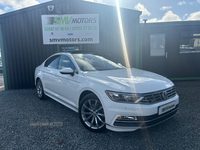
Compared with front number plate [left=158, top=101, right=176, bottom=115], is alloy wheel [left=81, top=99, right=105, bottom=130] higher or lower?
lower

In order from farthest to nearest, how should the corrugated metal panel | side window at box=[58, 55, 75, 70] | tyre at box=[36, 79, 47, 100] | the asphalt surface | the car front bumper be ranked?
1. the corrugated metal panel
2. tyre at box=[36, 79, 47, 100]
3. side window at box=[58, 55, 75, 70]
4. the asphalt surface
5. the car front bumper

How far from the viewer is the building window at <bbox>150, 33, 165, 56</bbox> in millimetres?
8281

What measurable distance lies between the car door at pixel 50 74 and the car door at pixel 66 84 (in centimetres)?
22

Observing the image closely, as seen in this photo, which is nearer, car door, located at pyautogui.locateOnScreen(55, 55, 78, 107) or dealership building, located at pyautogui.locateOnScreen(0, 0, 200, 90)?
car door, located at pyautogui.locateOnScreen(55, 55, 78, 107)

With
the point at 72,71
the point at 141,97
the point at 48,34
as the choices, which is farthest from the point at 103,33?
the point at 141,97

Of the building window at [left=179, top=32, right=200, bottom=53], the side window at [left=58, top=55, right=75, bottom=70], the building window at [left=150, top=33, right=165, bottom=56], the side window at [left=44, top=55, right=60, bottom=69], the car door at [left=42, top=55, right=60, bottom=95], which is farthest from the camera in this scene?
the building window at [left=150, top=33, right=165, bottom=56]

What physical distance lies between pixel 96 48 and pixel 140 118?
17.2 feet

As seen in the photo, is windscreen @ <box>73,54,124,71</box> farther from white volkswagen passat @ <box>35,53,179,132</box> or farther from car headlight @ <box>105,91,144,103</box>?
car headlight @ <box>105,91,144,103</box>

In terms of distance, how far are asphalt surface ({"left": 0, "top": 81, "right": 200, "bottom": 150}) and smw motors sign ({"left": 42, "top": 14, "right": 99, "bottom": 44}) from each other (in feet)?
12.6

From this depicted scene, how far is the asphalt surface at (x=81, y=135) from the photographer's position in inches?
107

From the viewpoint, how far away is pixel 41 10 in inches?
279

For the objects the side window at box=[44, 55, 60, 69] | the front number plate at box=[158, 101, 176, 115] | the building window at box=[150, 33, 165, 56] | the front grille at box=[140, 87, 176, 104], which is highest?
the building window at box=[150, 33, 165, 56]

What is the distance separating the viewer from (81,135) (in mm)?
3076

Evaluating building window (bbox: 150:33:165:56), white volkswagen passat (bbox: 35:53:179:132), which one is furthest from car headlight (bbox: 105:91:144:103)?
building window (bbox: 150:33:165:56)
